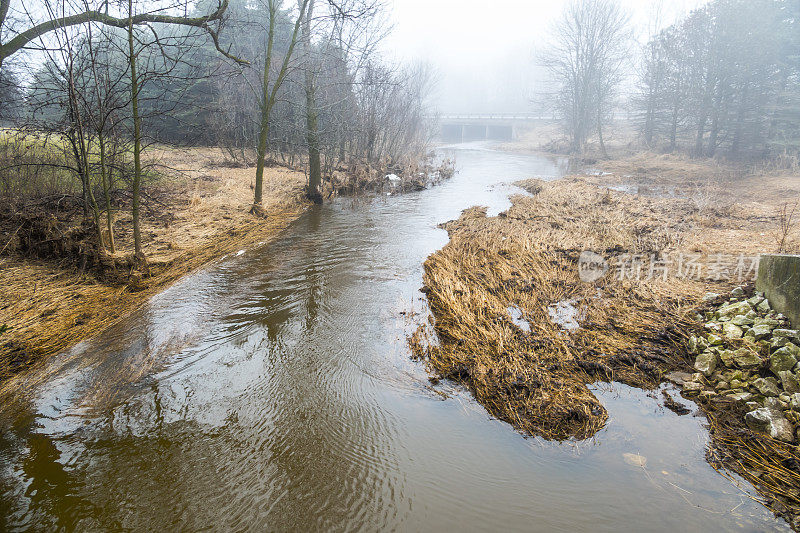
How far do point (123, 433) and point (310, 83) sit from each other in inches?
431

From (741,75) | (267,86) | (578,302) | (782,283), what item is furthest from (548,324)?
(741,75)

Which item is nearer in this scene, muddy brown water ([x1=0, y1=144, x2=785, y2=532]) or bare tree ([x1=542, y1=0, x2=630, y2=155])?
muddy brown water ([x1=0, y1=144, x2=785, y2=532])

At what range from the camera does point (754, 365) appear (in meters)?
3.75

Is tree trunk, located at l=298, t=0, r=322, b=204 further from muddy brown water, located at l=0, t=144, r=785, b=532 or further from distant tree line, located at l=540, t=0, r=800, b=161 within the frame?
distant tree line, located at l=540, t=0, r=800, b=161

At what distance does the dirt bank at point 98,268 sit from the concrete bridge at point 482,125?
1773 inches

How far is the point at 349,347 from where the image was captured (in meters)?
4.79

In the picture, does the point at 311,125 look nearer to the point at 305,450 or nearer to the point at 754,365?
the point at 305,450

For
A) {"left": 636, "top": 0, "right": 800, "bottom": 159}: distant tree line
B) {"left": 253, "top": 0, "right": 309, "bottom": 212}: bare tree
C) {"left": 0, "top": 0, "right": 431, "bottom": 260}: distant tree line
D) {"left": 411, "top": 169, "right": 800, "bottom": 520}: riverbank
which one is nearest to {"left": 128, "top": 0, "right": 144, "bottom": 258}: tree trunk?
{"left": 0, "top": 0, "right": 431, "bottom": 260}: distant tree line

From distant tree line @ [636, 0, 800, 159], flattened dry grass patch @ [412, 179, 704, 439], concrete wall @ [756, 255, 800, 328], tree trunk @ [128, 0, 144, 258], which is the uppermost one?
distant tree line @ [636, 0, 800, 159]

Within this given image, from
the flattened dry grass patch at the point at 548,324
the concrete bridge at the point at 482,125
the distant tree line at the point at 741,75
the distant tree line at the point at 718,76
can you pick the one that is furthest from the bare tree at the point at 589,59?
the flattened dry grass patch at the point at 548,324

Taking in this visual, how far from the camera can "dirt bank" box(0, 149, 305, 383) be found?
443 centimetres

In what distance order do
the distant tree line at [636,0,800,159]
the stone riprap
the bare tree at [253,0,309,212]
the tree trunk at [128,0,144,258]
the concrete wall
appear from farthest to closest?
the distant tree line at [636,0,800,159]
the bare tree at [253,0,309,212]
the tree trunk at [128,0,144,258]
the concrete wall
the stone riprap

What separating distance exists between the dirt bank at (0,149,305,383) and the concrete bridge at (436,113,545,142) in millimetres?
45022

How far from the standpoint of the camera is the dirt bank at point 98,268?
443 cm
